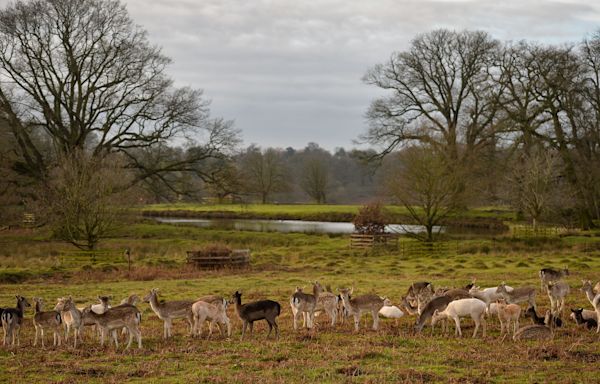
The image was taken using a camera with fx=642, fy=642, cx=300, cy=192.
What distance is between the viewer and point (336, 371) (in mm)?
11109

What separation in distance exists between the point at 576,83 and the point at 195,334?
4315cm

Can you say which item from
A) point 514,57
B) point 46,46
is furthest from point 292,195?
point 46,46

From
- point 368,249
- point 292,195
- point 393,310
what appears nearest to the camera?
point 393,310

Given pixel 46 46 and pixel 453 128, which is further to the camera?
pixel 453 128

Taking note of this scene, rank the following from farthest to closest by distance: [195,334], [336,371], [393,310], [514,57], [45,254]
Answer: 1. [514,57]
2. [45,254]
3. [393,310]
4. [195,334]
5. [336,371]

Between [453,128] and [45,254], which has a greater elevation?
[453,128]

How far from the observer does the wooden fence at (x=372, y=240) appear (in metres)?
40.8

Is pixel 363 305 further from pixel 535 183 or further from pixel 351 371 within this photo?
pixel 535 183

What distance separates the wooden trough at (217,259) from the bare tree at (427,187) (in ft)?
47.0

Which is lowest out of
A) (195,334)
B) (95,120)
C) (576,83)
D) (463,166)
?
(195,334)

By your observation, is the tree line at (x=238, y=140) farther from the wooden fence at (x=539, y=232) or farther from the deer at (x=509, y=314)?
the deer at (x=509, y=314)

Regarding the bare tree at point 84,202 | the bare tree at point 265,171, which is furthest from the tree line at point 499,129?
the bare tree at point 265,171

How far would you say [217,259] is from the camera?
3180 cm

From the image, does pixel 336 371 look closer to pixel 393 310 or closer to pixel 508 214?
pixel 393 310
